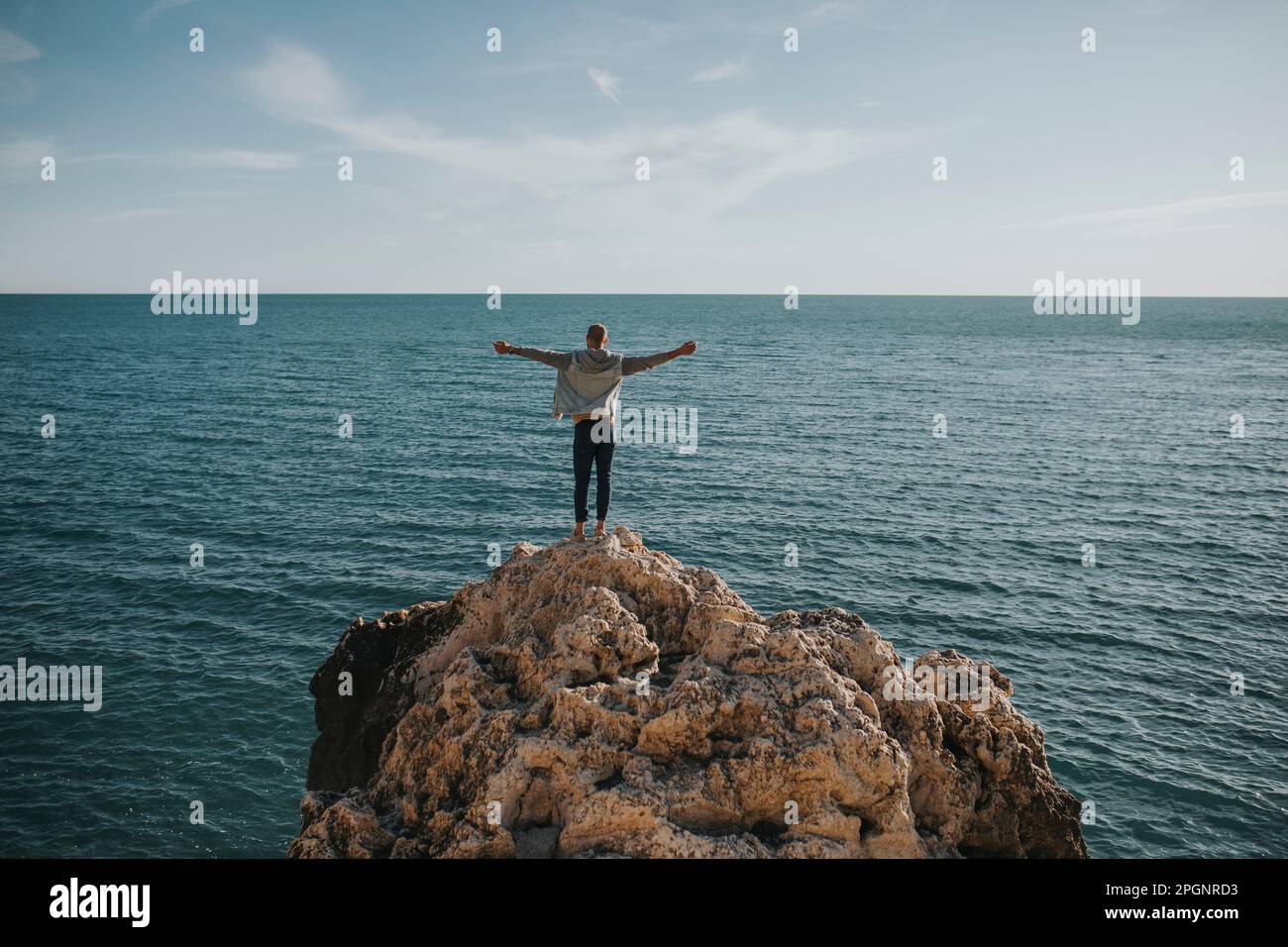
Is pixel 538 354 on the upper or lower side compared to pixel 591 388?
upper

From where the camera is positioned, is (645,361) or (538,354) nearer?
(538,354)

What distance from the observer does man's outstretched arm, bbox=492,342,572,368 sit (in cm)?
1239

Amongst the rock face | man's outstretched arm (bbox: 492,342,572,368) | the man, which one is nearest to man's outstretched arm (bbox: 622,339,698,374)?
the man

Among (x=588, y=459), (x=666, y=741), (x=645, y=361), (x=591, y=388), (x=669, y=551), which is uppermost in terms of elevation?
(x=645, y=361)

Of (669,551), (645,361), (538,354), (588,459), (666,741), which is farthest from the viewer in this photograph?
(669,551)

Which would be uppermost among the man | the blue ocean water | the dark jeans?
the man

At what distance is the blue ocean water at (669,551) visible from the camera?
25.2m

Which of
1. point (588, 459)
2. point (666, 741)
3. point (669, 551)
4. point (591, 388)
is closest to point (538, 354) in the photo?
point (591, 388)

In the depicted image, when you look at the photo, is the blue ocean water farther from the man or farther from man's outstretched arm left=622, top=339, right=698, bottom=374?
man's outstretched arm left=622, top=339, right=698, bottom=374

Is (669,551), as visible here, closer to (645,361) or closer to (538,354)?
(645,361)

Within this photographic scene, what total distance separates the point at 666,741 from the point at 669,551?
3009 centimetres

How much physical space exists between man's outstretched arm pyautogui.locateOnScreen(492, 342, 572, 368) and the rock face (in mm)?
2879

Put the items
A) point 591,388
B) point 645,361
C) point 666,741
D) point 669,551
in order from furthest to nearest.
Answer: point 669,551, point 591,388, point 645,361, point 666,741

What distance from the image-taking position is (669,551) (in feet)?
135
